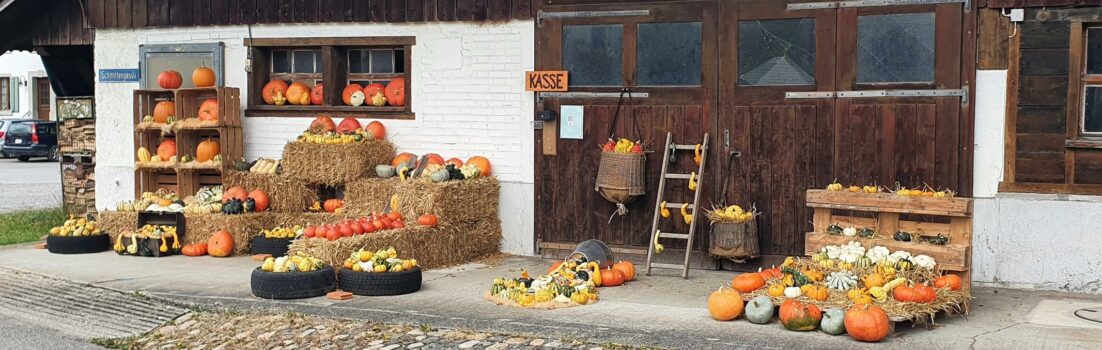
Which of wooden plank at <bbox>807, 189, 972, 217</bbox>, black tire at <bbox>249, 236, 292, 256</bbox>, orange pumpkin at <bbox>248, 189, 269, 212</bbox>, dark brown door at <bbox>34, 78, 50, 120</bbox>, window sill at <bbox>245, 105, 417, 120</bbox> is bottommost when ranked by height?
black tire at <bbox>249, 236, 292, 256</bbox>

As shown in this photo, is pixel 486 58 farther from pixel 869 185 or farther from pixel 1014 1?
pixel 1014 1

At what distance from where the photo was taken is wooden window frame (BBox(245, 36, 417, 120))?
14.4 m

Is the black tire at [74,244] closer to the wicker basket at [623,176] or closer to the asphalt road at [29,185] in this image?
the wicker basket at [623,176]

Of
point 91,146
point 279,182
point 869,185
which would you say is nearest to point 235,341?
point 279,182

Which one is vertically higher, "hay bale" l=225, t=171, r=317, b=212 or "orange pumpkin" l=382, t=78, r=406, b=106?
"orange pumpkin" l=382, t=78, r=406, b=106

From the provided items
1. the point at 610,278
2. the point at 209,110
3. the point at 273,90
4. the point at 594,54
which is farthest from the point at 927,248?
the point at 209,110

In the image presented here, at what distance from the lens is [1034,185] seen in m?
11.3

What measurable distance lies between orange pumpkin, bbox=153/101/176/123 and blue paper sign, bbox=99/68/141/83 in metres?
0.71

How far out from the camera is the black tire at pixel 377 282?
1095cm

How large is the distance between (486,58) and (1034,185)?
231 inches

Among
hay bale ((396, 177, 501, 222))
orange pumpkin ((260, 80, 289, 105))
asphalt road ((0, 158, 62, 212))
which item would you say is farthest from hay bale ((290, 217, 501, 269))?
asphalt road ((0, 158, 62, 212))

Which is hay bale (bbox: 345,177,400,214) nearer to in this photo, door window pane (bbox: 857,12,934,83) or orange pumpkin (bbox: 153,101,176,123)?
orange pumpkin (bbox: 153,101,176,123)

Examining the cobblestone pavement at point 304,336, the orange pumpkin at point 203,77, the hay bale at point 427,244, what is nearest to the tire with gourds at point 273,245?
the hay bale at point 427,244

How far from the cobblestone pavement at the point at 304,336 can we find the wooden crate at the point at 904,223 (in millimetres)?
2823
